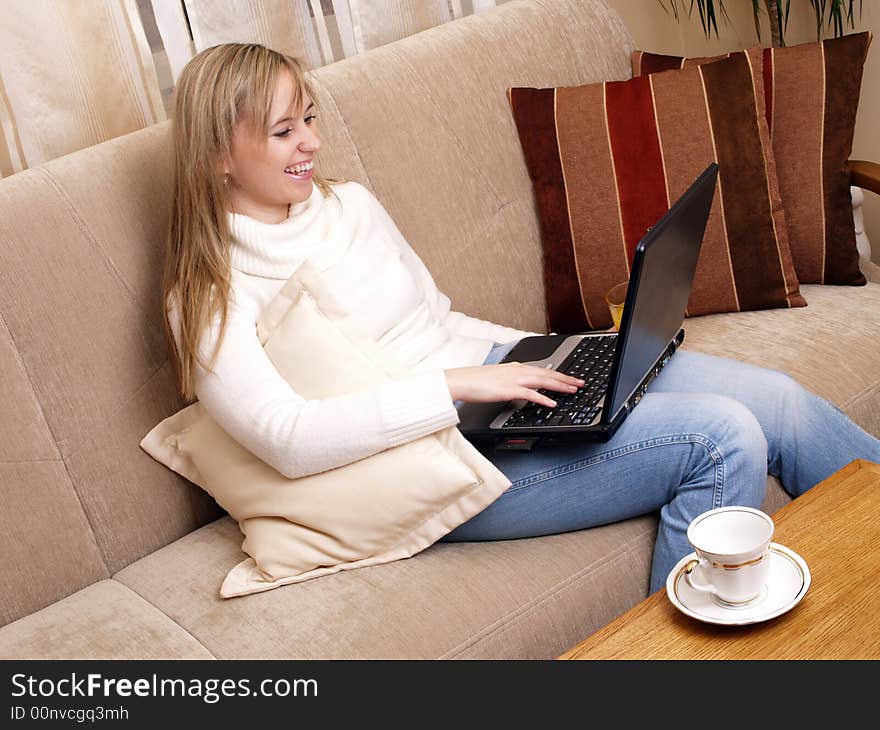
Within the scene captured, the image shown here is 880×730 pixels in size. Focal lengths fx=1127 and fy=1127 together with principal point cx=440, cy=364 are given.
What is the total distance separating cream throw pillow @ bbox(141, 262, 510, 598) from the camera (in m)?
1.52

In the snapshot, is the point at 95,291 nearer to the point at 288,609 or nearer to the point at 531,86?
the point at 288,609

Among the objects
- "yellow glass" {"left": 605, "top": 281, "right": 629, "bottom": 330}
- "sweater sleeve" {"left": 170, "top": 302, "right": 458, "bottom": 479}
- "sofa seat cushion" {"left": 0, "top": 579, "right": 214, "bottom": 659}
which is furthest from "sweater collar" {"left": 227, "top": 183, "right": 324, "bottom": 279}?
"yellow glass" {"left": 605, "top": 281, "right": 629, "bottom": 330}

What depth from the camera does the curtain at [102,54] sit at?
6.06 ft

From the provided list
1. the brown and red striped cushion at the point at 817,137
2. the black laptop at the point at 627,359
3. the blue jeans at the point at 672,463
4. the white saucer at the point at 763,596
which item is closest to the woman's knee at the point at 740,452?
the blue jeans at the point at 672,463

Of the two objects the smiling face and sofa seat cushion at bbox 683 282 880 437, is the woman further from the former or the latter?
sofa seat cushion at bbox 683 282 880 437

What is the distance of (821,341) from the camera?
1.97 m

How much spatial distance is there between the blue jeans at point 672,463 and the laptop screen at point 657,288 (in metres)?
0.08

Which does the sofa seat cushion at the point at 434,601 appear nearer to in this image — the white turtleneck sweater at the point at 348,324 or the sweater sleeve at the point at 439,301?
the white turtleneck sweater at the point at 348,324

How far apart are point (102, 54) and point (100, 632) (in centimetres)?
100

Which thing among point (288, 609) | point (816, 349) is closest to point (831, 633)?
point (288, 609)

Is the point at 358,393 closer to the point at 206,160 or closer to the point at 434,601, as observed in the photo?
the point at 434,601

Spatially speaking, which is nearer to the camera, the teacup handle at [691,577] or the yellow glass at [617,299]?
Answer: the teacup handle at [691,577]

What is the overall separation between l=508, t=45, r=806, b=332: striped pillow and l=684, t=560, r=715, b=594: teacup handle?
3.19 ft

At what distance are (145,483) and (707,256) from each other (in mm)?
1095
